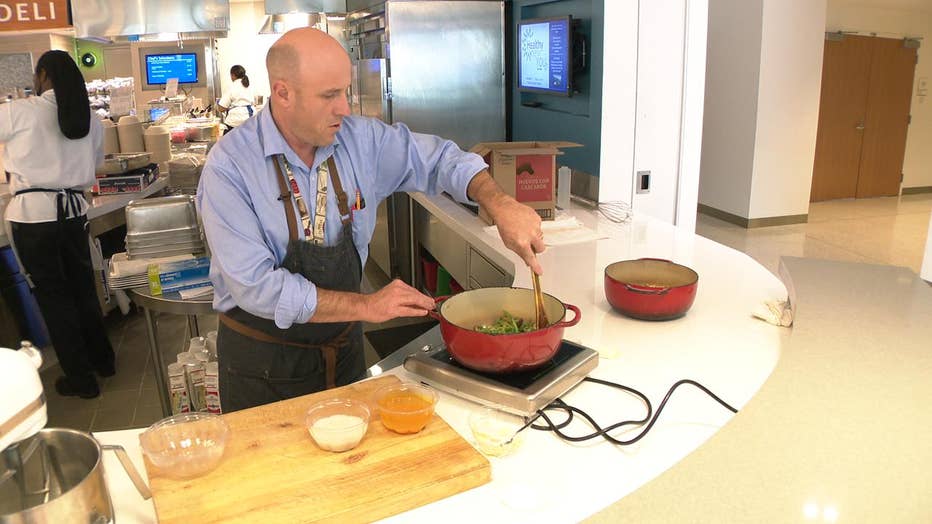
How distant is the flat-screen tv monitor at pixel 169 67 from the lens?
9.49m

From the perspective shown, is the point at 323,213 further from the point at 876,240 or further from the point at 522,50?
the point at 876,240

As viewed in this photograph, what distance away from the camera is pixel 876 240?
7.15 metres

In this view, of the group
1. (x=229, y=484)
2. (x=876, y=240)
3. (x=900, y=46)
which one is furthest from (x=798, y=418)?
(x=900, y=46)

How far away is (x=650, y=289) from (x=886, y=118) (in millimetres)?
9153

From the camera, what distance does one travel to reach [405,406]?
4.57ft

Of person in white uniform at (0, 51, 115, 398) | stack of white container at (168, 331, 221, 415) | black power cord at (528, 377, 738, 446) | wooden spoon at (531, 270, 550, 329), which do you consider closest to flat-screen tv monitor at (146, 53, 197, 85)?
person in white uniform at (0, 51, 115, 398)

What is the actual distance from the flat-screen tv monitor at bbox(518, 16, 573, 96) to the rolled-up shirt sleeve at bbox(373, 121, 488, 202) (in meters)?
1.85

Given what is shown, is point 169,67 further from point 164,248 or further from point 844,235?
point 844,235

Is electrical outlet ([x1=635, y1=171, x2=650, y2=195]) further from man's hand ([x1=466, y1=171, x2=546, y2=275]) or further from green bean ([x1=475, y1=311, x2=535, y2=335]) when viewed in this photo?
green bean ([x1=475, y1=311, x2=535, y2=335])

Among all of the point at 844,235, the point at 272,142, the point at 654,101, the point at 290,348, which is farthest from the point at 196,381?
the point at 844,235

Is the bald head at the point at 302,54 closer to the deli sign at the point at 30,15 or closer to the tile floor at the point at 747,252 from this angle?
the tile floor at the point at 747,252

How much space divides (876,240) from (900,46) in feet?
11.9

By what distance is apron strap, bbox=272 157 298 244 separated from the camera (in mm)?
1863

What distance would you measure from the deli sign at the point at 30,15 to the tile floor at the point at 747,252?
199 centimetres
